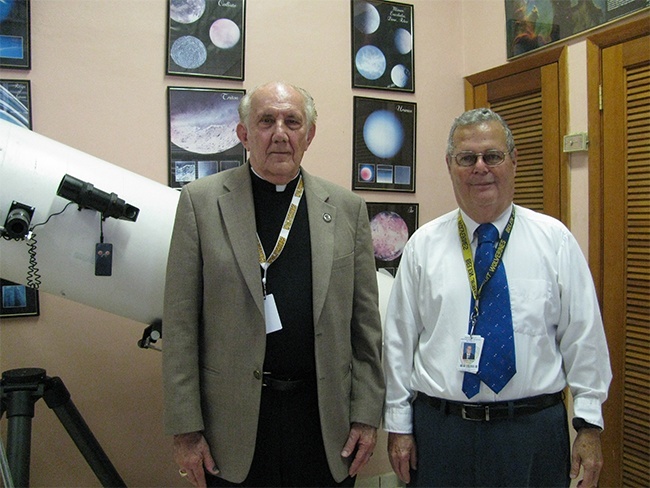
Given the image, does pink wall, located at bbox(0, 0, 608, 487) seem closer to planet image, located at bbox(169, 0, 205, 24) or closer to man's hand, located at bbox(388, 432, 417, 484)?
planet image, located at bbox(169, 0, 205, 24)

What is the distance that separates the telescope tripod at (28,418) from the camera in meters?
1.58

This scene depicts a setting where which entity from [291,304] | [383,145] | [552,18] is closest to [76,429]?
[291,304]

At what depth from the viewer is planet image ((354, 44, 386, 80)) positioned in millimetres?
2666

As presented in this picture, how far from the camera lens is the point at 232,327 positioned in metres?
1.32

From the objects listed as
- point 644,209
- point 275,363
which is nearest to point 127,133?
point 275,363

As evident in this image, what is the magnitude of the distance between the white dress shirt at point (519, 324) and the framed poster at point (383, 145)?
1231 mm

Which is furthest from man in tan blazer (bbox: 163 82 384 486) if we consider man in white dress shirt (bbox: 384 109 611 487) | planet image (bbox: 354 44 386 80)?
planet image (bbox: 354 44 386 80)

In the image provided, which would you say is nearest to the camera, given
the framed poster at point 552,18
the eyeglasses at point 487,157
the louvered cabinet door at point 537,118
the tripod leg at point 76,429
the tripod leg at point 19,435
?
the eyeglasses at point 487,157

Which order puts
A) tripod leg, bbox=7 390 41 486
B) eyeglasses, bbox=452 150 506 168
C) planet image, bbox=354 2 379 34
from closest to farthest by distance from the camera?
eyeglasses, bbox=452 150 506 168, tripod leg, bbox=7 390 41 486, planet image, bbox=354 2 379 34

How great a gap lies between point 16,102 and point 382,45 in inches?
66.4

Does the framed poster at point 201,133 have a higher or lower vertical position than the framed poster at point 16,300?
higher

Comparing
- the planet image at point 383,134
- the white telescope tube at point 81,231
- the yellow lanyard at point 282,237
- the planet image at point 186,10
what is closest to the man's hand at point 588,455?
the yellow lanyard at point 282,237

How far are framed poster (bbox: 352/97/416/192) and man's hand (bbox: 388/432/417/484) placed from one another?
1.45 m

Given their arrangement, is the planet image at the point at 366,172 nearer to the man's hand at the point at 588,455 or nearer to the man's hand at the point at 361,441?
the man's hand at the point at 361,441
